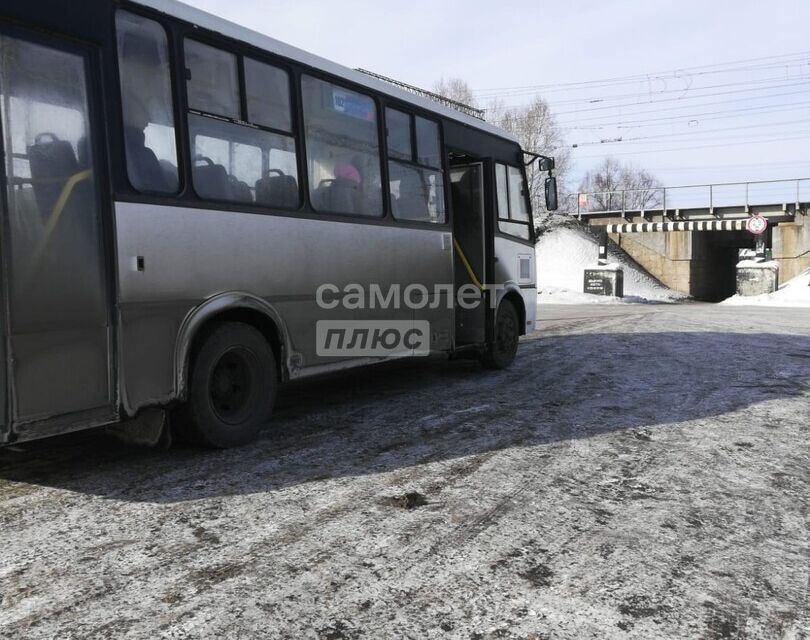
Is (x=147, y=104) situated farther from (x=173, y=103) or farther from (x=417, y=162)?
(x=417, y=162)

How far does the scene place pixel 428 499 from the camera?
402 centimetres

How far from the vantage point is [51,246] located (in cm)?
391

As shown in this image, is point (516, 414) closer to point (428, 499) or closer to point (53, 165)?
point (428, 499)

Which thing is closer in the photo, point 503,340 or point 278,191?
point 278,191

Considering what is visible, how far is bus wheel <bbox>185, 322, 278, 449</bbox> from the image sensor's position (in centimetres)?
483

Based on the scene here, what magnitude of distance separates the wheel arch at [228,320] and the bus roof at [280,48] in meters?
1.95

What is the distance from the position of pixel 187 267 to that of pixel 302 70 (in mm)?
2115

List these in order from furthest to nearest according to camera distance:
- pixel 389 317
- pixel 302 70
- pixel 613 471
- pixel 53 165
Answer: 1. pixel 389 317
2. pixel 302 70
3. pixel 613 471
4. pixel 53 165

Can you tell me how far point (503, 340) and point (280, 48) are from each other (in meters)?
5.01

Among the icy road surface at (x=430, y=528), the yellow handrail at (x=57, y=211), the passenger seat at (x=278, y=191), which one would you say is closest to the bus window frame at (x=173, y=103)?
the yellow handrail at (x=57, y=211)

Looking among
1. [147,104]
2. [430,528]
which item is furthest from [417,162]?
[430,528]

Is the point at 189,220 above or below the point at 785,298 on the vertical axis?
above

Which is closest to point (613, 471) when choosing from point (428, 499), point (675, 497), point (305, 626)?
point (675, 497)

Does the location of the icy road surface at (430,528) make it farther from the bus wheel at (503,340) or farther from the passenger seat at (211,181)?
the bus wheel at (503,340)
